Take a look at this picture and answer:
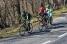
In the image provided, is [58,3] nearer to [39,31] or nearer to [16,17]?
[16,17]

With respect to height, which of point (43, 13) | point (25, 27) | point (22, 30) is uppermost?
Answer: point (43, 13)

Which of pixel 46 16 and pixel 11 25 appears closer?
pixel 46 16

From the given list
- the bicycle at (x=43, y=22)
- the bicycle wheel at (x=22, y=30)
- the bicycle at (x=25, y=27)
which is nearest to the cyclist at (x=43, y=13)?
the bicycle at (x=43, y=22)

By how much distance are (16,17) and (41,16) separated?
3.46m

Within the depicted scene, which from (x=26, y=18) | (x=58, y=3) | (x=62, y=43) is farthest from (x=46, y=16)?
(x=58, y=3)

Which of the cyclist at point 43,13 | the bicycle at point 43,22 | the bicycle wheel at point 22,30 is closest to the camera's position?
the bicycle wheel at point 22,30

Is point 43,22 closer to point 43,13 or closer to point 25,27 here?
point 43,13

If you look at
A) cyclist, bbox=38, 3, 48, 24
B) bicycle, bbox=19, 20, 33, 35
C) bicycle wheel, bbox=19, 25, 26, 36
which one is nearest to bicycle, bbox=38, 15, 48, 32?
cyclist, bbox=38, 3, 48, 24

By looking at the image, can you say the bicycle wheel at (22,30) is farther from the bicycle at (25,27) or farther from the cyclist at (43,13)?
the cyclist at (43,13)

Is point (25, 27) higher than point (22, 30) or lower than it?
higher

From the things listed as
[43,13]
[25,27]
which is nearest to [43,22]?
[43,13]

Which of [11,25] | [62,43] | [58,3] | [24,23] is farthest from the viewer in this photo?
[58,3]

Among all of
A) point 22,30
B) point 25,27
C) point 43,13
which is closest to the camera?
point 22,30

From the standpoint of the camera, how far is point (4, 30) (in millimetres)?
21312
